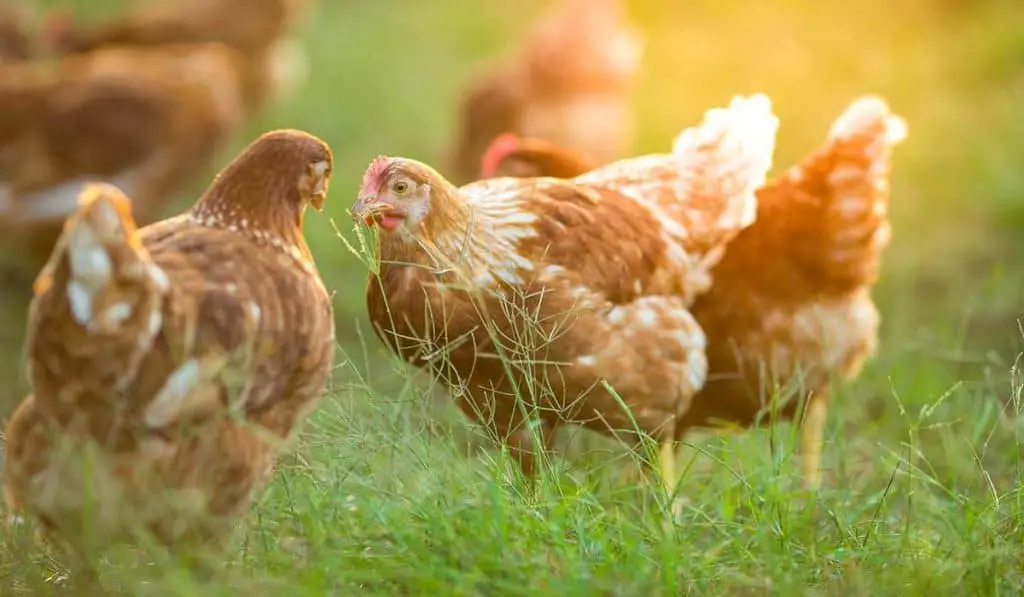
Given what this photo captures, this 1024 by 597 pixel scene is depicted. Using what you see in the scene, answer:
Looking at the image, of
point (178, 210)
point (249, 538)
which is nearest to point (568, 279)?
point (249, 538)

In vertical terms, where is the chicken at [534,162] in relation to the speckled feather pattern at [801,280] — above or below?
above

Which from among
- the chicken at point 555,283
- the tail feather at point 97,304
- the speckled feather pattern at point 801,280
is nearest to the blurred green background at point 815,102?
the speckled feather pattern at point 801,280

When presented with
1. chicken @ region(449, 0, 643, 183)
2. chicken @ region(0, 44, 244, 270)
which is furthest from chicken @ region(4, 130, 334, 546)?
chicken @ region(449, 0, 643, 183)

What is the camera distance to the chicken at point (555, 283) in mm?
2727

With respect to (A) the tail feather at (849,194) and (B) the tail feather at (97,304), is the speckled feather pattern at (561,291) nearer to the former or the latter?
(A) the tail feather at (849,194)

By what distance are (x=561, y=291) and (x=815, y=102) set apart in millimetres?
5644

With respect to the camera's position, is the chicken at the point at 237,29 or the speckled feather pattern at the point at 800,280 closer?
the speckled feather pattern at the point at 800,280

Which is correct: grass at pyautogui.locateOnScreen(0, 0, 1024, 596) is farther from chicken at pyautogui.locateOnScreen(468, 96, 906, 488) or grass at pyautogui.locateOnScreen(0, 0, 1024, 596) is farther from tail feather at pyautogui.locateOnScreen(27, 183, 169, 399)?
tail feather at pyautogui.locateOnScreen(27, 183, 169, 399)

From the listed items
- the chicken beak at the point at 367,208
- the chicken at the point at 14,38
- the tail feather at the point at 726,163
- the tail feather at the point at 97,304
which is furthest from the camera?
the chicken at the point at 14,38

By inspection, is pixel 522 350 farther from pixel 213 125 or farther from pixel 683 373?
pixel 213 125

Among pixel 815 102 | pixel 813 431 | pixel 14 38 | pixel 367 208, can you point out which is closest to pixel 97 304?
pixel 367 208

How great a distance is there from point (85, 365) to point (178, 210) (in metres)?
5.14

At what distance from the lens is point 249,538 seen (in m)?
2.49

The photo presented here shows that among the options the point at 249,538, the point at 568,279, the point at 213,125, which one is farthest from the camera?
the point at 213,125
